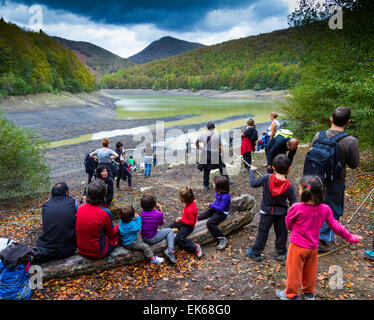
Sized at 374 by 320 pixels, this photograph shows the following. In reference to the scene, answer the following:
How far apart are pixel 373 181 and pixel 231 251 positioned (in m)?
5.98

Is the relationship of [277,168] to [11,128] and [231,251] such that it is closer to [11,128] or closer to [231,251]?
[231,251]

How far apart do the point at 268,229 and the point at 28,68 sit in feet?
232

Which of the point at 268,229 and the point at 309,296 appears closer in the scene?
the point at 309,296

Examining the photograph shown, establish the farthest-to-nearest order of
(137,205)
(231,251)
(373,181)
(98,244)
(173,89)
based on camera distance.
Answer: (173,89) → (137,205) → (373,181) → (231,251) → (98,244)

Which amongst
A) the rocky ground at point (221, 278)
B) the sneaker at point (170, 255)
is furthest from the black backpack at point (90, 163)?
the sneaker at point (170, 255)

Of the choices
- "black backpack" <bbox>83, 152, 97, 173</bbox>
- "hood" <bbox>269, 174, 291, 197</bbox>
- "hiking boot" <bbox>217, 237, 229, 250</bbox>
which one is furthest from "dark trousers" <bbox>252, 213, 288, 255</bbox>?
"black backpack" <bbox>83, 152, 97, 173</bbox>

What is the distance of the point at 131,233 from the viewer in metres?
4.41

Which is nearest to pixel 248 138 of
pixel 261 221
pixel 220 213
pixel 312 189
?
pixel 220 213

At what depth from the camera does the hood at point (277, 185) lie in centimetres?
391

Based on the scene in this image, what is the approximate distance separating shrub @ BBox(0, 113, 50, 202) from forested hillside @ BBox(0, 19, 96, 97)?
41889 mm

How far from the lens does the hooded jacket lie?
3.93 metres

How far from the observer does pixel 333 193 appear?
431 centimetres

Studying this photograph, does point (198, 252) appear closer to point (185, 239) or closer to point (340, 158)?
point (185, 239)

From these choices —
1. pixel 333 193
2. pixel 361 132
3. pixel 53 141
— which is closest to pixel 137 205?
pixel 333 193
